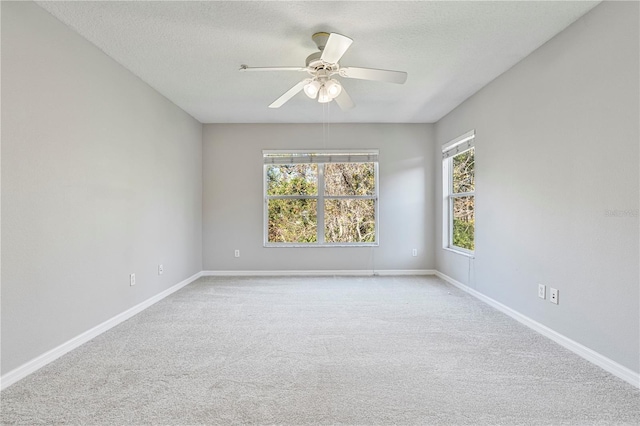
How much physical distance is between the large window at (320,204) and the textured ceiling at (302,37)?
1.62m

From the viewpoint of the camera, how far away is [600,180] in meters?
2.23

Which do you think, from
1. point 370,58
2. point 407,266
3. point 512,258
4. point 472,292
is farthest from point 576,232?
point 407,266

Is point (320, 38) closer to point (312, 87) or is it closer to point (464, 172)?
point (312, 87)

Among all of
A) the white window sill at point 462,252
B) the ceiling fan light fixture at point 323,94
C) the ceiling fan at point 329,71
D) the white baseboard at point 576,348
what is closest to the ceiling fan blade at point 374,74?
the ceiling fan at point 329,71

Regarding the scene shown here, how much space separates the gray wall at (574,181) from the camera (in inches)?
80.8

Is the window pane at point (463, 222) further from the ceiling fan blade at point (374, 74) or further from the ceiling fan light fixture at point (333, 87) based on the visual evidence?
the ceiling fan light fixture at point (333, 87)

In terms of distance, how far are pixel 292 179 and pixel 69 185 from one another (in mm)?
3238

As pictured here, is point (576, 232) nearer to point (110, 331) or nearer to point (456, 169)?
point (456, 169)

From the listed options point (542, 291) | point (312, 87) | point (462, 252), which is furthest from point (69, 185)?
point (462, 252)

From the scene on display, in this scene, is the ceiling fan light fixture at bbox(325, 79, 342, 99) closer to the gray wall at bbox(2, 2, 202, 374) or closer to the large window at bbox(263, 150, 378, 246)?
the gray wall at bbox(2, 2, 202, 374)

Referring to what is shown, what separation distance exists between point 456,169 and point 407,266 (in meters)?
A: 1.65

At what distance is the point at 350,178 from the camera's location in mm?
5402

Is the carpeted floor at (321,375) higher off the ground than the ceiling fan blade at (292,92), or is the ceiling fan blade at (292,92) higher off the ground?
the ceiling fan blade at (292,92)

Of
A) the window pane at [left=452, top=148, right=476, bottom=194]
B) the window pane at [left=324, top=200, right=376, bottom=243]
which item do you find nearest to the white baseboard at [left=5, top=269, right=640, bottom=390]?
the window pane at [left=452, top=148, right=476, bottom=194]
